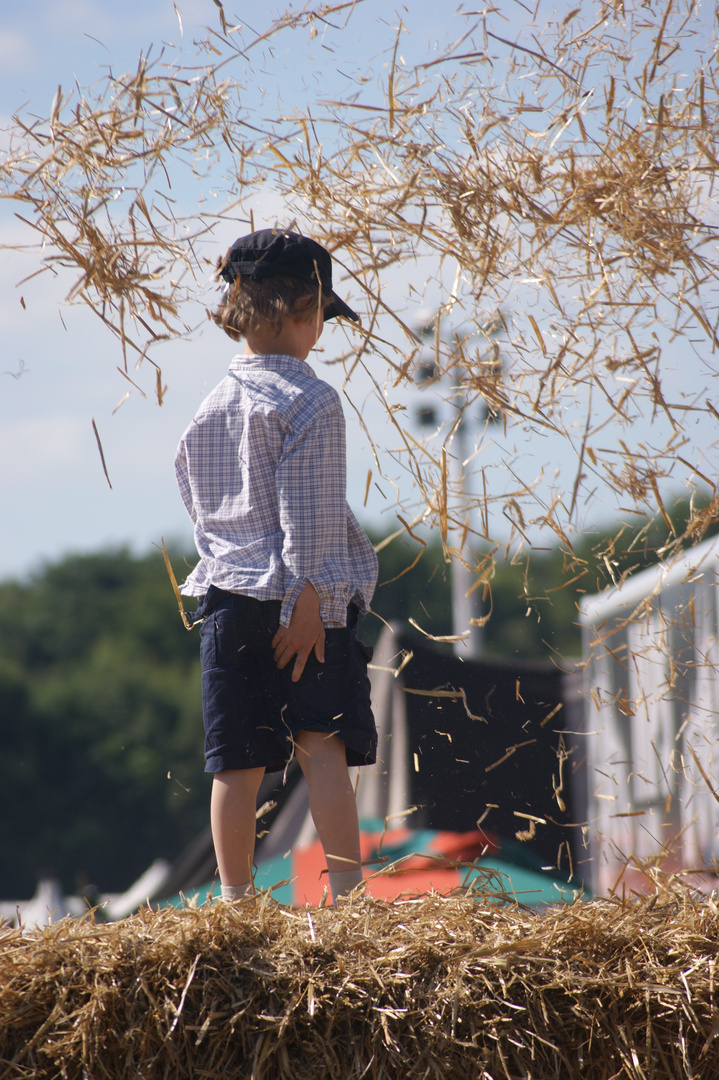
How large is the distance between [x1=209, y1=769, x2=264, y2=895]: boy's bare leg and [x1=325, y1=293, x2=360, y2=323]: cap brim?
988 mm

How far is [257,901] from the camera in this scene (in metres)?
1.54

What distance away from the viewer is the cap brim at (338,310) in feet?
6.71

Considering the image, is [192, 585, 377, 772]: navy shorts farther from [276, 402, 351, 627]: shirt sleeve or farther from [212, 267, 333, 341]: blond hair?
[212, 267, 333, 341]: blond hair

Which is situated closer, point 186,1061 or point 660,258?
point 186,1061

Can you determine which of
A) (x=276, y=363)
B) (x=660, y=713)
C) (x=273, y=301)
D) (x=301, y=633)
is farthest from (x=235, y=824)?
(x=660, y=713)

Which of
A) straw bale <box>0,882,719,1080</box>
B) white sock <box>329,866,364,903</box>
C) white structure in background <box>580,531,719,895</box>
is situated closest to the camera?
straw bale <box>0,882,719,1080</box>

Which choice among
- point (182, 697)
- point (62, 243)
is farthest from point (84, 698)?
point (62, 243)

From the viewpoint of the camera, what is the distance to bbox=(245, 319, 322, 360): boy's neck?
6.59ft

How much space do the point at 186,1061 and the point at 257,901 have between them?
27 centimetres

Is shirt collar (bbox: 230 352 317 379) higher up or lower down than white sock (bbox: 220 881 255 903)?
higher up

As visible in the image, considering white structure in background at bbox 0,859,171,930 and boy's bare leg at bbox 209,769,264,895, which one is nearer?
white structure in background at bbox 0,859,171,930

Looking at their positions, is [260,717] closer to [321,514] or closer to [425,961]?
[321,514]

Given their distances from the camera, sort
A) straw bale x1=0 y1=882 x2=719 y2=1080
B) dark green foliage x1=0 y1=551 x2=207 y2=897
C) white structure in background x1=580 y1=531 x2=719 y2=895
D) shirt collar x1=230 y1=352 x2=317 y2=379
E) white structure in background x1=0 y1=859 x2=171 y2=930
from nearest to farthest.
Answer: straw bale x1=0 y1=882 x2=719 y2=1080
white structure in background x1=0 y1=859 x2=171 y2=930
shirt collar x1=230 y1=352 x2=317 y2=379
white structure in background x1=580 y1=531 x2=719 y2=895
dark green foliage x1=0 y1=551 x2=207 y2=897

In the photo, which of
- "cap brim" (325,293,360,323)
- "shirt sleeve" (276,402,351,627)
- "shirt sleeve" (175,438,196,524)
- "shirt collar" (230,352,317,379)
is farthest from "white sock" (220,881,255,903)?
"cap brim" (325,293,360,323)
